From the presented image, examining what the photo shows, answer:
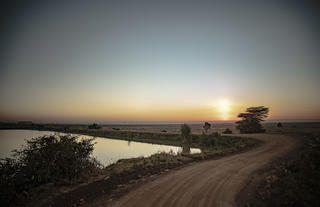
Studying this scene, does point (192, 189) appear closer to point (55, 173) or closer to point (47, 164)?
point (55, 173)

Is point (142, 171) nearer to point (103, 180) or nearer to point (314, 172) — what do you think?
point (103, 180)

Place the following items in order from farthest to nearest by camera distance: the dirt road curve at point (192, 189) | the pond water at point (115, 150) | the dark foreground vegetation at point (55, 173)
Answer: the pond water at point (115, 150)
the dark foreground vegetation at point (55, 173)
the dirt road curve at point (192, 189)

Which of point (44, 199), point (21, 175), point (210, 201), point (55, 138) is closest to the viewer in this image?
point (210, 201)

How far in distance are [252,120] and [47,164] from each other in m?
45.8

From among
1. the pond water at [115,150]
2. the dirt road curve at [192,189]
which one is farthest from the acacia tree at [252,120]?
the dirt road curve at [192,189]

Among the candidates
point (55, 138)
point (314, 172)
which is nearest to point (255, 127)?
point (314, 172)

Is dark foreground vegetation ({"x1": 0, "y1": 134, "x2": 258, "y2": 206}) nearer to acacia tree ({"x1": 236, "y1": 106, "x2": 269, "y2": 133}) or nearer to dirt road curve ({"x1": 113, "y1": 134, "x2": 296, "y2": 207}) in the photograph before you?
dirt road curve ({"x1": 113, "y1": 134, "x2": 296, "y2": 207})

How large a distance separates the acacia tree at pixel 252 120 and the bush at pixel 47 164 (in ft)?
138

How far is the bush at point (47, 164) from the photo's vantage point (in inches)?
324

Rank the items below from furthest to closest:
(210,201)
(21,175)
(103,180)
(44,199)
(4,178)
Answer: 1. (103,180)
2. (21,175)
3. (4,178)
4. (44,199)
5. (210,201)

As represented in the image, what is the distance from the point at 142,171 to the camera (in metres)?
10.7

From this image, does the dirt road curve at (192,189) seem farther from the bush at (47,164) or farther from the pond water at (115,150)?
the pond water at (115,150)

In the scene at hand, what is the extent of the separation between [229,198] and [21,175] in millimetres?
9756

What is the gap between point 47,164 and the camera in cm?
907
